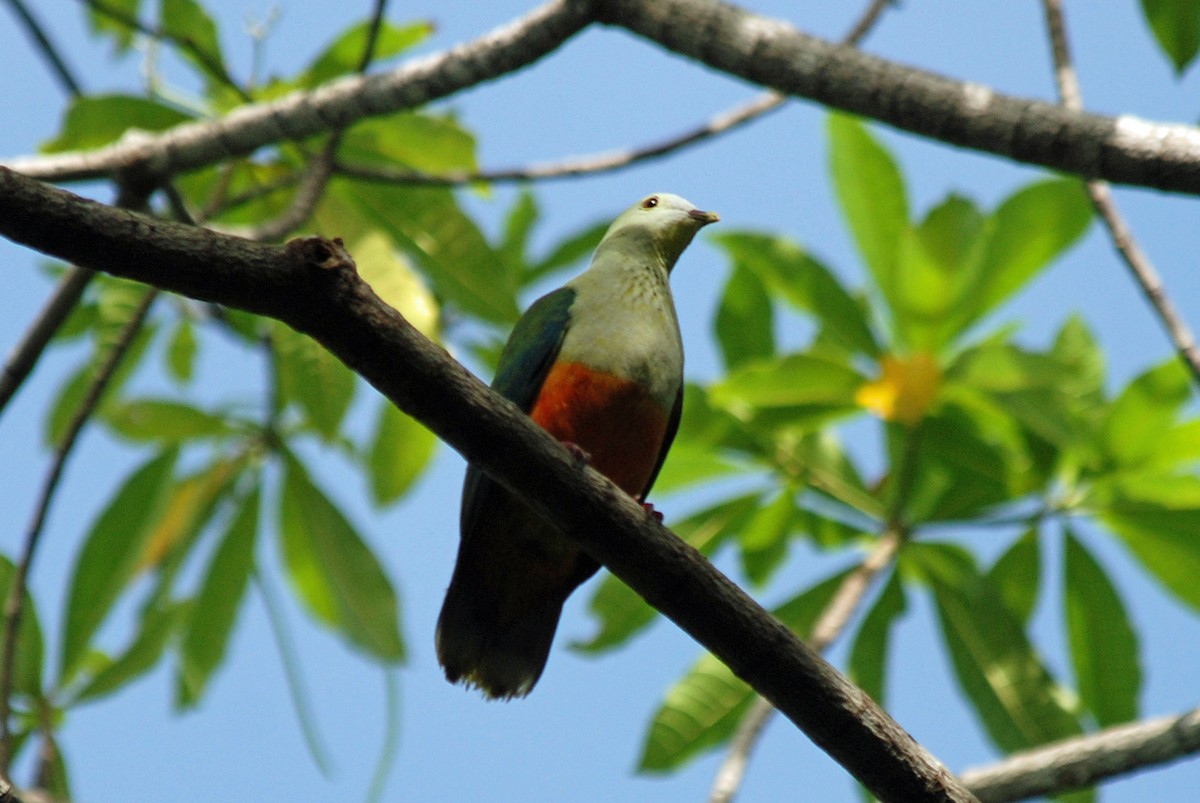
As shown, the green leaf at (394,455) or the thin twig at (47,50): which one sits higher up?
the thin twig at (47,50)

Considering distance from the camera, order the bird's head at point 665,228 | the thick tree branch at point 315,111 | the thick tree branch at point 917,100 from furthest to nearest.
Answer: the bird's head at point 665,228, the thick tree branch at point 315,111, the thick tree branch at point 917,100

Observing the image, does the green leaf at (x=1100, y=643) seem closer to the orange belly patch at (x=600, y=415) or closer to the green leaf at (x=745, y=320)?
the green leaf at (x=745, y=320)

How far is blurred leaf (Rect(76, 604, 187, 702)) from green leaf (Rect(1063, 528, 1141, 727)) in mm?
3647

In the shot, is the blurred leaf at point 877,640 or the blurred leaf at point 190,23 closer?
the blurred leaf at point 877,640

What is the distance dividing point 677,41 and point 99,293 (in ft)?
10.6

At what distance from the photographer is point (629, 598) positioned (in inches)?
202

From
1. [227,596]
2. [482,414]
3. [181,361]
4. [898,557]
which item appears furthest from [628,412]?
[181,361]

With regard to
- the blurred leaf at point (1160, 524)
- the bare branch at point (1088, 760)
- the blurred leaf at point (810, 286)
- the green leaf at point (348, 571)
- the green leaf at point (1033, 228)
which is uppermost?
the green leaf at point (1033, 228)

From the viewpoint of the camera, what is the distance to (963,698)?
5.05m

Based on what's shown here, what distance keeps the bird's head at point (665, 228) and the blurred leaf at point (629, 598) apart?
46.0 inches

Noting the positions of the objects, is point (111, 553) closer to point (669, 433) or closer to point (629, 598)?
point (629, 598)

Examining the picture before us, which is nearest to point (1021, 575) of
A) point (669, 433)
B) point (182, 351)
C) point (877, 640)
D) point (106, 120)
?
point (877, 640)

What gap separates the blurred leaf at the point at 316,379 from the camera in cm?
482

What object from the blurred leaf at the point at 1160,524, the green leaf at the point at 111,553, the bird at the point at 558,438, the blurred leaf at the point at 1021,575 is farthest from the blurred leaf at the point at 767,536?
the green leaf at the point at 111,553
